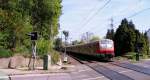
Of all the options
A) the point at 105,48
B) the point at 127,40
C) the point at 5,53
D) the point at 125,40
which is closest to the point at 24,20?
the point at 5,53

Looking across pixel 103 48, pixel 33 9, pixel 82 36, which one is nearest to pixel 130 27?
pixel 103 48

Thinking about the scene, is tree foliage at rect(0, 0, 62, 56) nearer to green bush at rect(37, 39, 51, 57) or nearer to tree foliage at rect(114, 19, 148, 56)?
green bush at rect(37, 39, 51, 57)

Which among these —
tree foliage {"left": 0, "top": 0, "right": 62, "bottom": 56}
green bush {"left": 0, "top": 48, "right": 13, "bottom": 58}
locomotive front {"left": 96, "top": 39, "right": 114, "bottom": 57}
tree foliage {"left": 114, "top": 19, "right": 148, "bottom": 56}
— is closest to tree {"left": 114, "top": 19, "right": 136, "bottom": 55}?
tree foliage {"left": 114, "top": 19, "right": 148, "bottom": 56}

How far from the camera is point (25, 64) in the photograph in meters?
38.3

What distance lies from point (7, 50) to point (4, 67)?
2355mm

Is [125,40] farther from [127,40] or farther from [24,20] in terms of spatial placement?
[24,20]

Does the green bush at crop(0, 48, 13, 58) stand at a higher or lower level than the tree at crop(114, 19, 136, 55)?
lower

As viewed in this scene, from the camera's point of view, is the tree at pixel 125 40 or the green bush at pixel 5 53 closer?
the green bush at pixel 5 53

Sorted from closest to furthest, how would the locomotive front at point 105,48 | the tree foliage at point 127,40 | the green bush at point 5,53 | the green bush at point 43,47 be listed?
the green bush at point 5,53 < the green bush at point 43,47 < the locomotive front at point 105,48 < the tree foliage at point 127,40

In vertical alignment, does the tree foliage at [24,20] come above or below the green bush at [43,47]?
above

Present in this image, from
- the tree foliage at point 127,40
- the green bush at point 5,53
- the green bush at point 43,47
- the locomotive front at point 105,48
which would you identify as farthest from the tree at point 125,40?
the green bush at point 5,53

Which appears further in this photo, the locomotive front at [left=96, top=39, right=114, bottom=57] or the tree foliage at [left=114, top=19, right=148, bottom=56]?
the tree foliage at [left=114, top=19, right=148, bottom=56]

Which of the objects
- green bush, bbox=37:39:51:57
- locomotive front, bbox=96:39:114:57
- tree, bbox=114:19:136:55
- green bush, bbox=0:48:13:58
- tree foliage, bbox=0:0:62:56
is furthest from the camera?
tree, bbox=114:19:136:55

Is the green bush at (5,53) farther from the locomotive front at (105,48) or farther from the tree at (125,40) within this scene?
the tree at (125,40)
